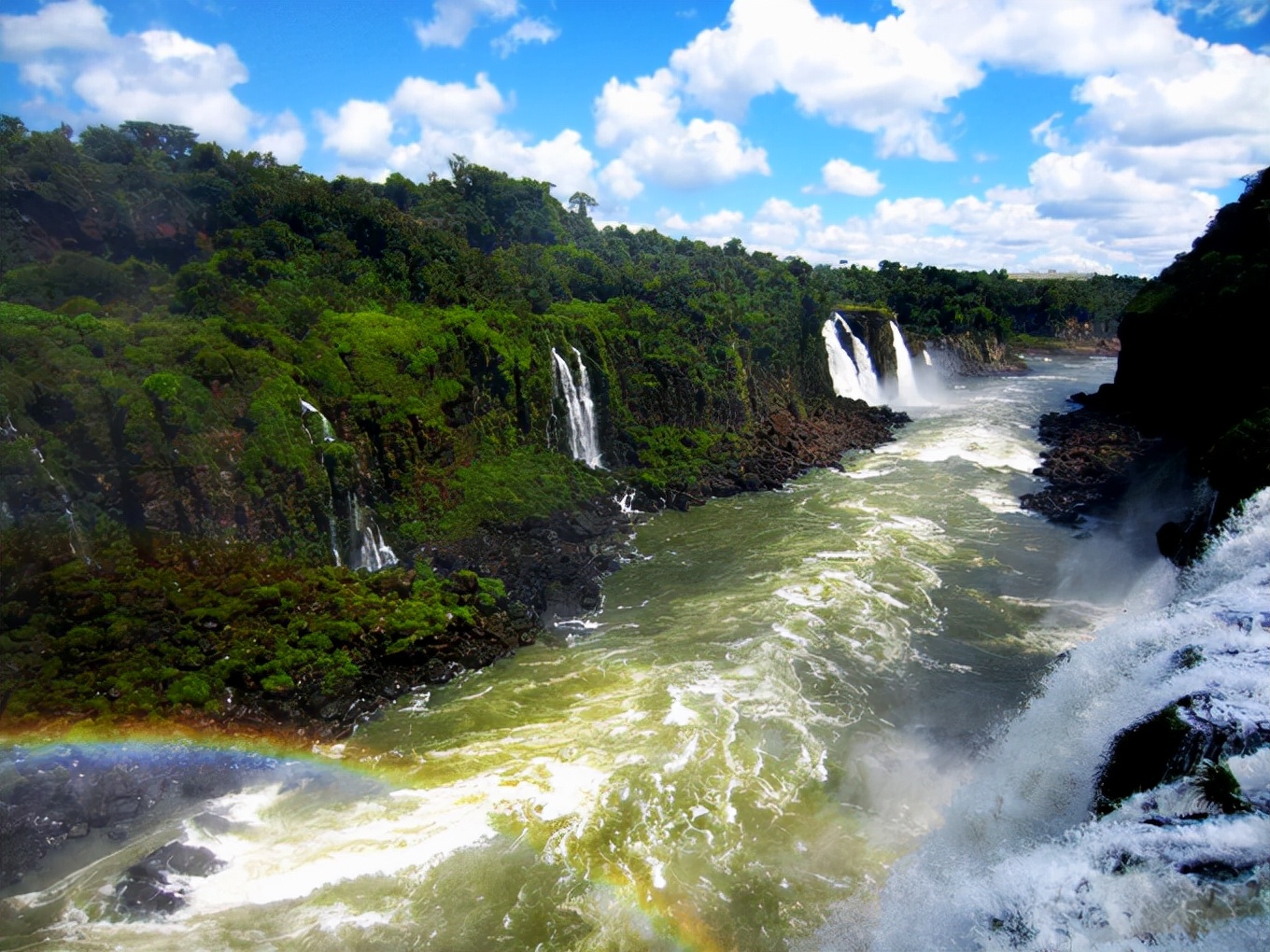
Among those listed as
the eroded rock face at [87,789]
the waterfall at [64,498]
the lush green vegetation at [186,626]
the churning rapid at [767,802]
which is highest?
the waterfall at [64,498]

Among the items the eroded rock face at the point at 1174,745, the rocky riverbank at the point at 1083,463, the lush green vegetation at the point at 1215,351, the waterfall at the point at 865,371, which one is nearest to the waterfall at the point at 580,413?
the rocky riverbank at the point at 1083,463

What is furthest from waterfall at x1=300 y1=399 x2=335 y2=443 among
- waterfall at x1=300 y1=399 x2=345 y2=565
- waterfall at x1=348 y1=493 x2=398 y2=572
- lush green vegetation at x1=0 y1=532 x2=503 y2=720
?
lush green vegetation at x1=0 y1=532 x2=503 y2=720

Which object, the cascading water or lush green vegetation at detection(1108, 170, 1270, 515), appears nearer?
lush green vegetation at detection(1108, 170, 1270, 515)

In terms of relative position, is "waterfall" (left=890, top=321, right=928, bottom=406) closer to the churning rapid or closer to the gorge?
the gorge

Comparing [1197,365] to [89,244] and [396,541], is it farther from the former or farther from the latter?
[89,244]

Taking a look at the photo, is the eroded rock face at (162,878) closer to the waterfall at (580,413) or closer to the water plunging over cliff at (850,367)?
the waterfall at (580,413)

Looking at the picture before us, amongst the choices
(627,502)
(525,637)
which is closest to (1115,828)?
(525,637)
